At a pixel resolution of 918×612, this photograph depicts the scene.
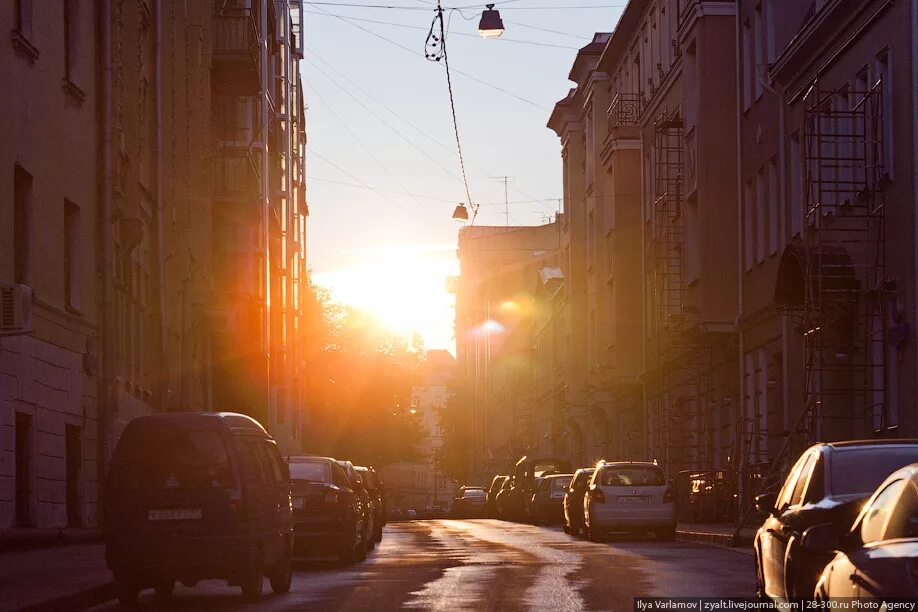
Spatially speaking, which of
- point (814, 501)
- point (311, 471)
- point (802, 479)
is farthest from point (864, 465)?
point (311, 471)

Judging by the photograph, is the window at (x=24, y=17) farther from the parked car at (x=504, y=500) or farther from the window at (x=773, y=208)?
the parked car at (x=504, y=500)

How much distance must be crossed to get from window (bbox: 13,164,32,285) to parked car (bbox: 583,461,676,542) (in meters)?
13.8

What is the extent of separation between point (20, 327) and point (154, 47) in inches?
584

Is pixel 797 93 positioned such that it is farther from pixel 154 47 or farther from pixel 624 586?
pixel 624 586

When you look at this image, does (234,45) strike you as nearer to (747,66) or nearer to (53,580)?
(747,66)

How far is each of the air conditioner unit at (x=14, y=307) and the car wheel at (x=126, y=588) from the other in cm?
404

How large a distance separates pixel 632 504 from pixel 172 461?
1806 centimetres

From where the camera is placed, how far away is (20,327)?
19.1m

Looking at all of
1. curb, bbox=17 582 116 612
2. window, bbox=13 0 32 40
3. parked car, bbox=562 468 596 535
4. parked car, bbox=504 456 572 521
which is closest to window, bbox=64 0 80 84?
window, bbox=13 0 32 40

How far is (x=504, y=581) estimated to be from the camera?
60.1ft

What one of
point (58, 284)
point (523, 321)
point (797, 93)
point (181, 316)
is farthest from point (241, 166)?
point (523, 321)

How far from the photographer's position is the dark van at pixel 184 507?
632 inches

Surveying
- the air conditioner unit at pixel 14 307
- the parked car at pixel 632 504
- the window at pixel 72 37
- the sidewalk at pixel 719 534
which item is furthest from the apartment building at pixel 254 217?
the air conditioner unit at pixel 14 307

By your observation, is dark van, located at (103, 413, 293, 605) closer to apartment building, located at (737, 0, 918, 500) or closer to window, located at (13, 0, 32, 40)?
window, located at (13, 0, 32, 40)
